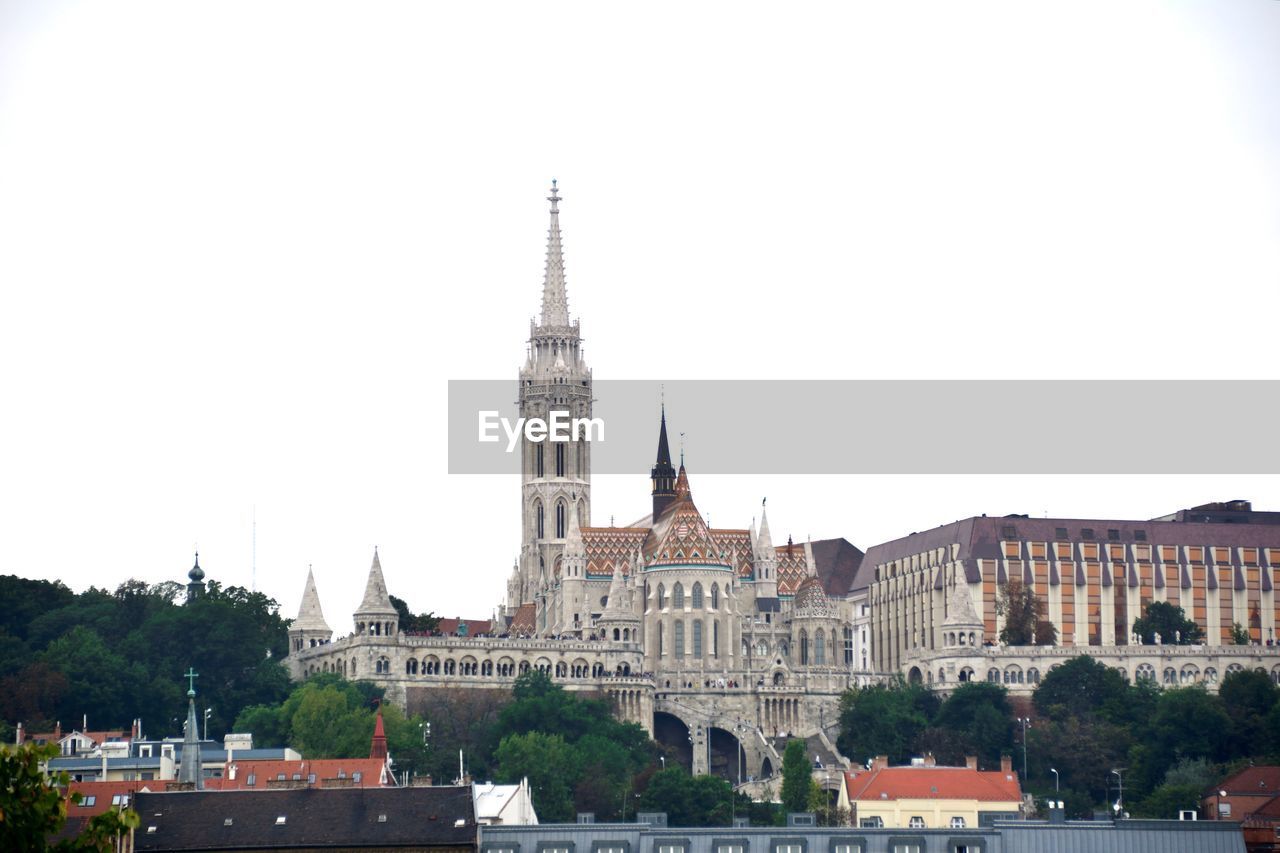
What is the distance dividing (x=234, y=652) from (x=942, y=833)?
3742 inches

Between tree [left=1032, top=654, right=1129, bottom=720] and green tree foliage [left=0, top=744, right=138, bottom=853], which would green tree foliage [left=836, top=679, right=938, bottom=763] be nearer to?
tree [left=1032, top=654, right=1129, bottom=720]

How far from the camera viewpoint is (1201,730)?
182500mm

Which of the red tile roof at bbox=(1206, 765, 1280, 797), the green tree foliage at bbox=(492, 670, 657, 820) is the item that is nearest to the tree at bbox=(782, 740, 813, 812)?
the green tree foliage at bbox=(492, 670, 657, 820)

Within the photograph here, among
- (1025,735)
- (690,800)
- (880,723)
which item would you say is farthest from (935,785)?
(880,723)

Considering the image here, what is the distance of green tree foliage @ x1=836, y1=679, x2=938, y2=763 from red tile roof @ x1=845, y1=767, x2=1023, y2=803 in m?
37.6

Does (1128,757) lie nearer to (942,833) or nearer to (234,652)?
(234,652)

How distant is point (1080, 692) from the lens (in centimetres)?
19812

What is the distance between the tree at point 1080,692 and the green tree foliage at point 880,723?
7915mm

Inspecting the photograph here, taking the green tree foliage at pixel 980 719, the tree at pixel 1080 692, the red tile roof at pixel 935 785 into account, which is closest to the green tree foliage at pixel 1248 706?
the tree at pixel 1080 692

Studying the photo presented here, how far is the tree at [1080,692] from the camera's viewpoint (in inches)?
7692

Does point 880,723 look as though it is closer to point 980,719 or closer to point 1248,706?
point 980,719

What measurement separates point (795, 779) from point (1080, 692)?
122 feet

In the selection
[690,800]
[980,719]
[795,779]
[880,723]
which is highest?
[980,719]

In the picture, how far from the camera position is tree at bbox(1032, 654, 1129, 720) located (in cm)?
19538
